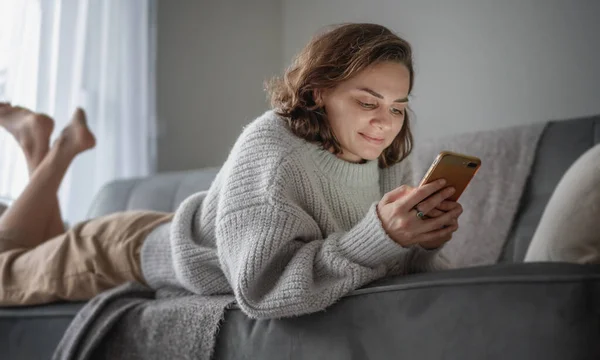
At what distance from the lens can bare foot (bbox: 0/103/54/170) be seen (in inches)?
73.4

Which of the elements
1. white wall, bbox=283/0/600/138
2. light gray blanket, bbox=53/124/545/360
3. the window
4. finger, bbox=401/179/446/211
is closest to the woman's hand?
finger, bbox=401/179/446/211

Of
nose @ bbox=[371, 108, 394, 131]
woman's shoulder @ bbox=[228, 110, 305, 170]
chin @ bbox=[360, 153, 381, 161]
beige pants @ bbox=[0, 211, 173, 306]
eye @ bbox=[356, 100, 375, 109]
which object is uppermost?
eye @ bbox=[356, 100, 375, 109]

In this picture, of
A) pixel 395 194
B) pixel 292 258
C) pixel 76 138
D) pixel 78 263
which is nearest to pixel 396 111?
pixel 395 194

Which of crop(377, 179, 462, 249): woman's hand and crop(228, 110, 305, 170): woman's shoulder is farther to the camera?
Answer: crop(228, 110, 305, 170): woman's shoulder

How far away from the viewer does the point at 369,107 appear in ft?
3.51

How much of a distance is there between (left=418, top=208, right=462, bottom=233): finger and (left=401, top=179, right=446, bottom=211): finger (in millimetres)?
43

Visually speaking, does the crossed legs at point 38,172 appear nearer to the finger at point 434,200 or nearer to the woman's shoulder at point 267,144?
the woman's shoulder at point 267,144

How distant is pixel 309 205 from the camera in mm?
1084

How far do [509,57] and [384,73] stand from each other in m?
1.59

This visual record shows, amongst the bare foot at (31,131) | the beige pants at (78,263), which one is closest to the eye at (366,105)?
the beige pants at (78,263)

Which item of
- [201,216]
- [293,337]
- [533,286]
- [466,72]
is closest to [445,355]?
[533,286]

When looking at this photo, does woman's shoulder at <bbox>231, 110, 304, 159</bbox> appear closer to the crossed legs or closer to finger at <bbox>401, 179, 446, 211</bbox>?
finger at <bbox>401, 179, 446, 211</bbox>

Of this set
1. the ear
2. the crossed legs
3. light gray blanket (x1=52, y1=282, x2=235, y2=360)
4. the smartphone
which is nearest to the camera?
the smartphone

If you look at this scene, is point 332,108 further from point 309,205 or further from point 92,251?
point 92,251
